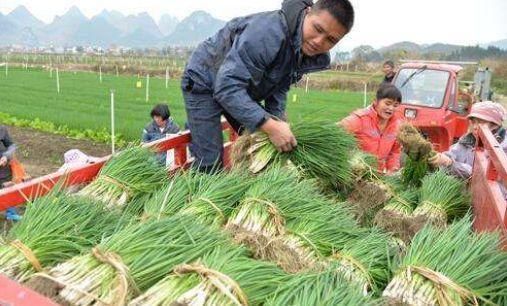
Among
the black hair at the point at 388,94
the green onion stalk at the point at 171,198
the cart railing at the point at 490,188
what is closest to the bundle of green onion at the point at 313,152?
the green onion stalk at the point at 171,198

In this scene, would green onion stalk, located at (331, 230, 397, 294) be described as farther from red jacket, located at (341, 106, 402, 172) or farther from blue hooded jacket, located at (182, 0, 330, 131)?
red jacket, located at (341, 106, 402, 172)

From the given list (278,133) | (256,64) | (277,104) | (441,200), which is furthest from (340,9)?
(441,200)

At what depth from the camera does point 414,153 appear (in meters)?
3.69

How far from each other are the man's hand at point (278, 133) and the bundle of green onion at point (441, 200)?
32.4 inches

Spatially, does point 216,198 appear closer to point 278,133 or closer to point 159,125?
point 278,133

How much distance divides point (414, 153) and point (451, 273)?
189 centimetres

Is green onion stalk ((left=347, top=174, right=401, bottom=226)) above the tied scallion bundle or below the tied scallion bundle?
below

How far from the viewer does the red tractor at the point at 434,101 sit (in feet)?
29.3

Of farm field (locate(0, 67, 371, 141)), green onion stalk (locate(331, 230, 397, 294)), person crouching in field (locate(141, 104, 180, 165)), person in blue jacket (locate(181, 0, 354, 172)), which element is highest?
person in blue jacket (locate(181, 0, 354, 172))

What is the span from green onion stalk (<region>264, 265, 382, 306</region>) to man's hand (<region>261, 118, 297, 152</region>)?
1177mm

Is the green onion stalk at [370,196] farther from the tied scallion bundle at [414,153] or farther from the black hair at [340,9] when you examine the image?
the black hair at [340,9]

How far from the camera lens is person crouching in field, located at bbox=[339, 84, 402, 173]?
4.71m

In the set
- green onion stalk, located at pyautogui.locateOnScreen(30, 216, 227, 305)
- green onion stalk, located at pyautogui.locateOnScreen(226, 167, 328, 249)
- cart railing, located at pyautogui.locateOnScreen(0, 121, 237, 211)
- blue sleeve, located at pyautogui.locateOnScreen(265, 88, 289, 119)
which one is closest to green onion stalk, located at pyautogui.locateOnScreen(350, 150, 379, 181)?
blue sleeve, located at pyautogui.locateOnScreen(265, 88, 289, 119)

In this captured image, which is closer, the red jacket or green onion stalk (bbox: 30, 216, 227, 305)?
green onion stalk (bbox: 30, 216, 227, 305)
